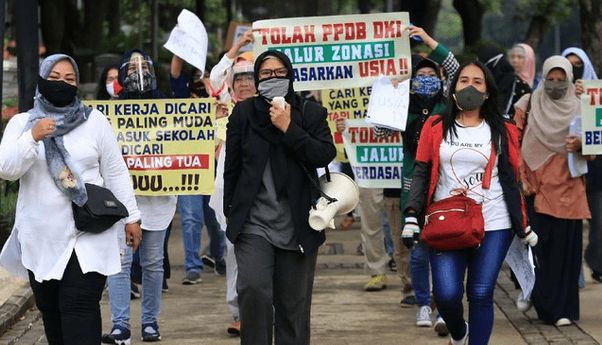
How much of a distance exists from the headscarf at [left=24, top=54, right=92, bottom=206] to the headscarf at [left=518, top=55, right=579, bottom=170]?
162 inches

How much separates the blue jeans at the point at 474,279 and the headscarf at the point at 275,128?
117cm

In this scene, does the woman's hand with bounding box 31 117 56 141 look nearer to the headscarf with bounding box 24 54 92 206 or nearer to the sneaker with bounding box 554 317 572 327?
the headscarf with bounding box 24 54 92 206

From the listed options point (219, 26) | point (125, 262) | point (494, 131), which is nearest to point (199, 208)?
point (125, 262)

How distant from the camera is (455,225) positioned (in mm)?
7918

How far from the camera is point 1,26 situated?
40.6 feet

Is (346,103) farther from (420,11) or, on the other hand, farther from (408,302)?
(420,11)

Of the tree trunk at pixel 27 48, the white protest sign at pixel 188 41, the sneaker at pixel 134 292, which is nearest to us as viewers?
the white protest sign at pixel 188 41

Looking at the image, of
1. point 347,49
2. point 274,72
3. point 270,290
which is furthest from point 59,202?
point 347,49

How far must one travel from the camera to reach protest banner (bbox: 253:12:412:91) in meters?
10.5

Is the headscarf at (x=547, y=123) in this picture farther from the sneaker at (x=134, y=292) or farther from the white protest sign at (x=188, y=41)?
the sneaker at (x=134, y=292)

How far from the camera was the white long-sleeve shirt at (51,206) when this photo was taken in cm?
730

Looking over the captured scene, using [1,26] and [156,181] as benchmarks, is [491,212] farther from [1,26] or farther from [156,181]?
[1,26]

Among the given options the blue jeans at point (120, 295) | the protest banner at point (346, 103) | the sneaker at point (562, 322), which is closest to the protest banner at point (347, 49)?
the protest banner at point (346, 103)

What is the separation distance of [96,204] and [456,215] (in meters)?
1.92
